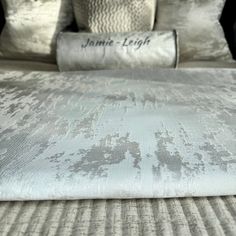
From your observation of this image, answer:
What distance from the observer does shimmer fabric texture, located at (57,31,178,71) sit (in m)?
1.27

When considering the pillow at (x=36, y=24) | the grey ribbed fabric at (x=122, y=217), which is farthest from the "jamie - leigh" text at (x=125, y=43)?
the grey ribbed fabric at (x=122, y=217)

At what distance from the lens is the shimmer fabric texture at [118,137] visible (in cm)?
56

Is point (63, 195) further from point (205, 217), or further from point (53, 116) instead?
point (53, 116)

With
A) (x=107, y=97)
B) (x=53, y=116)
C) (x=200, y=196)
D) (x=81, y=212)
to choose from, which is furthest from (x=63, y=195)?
(x=107, y=97)

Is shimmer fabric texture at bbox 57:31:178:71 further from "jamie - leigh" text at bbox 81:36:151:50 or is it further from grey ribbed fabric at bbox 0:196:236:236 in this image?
grey ribbed fabric at bbox 0:196:236:236

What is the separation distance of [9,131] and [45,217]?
0.28m

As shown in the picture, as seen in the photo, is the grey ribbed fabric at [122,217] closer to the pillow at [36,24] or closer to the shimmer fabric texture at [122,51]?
the shimmer fabric texture at [122,51]

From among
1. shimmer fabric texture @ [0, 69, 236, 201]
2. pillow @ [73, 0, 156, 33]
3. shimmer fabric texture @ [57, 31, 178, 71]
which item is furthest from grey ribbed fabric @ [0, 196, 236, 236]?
pillow @ [73, 0, 156, 33]

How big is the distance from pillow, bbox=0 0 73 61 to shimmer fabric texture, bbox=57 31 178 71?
0.67 ft

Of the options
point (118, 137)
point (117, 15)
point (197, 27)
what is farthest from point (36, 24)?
point (118, 137)

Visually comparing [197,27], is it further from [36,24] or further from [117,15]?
[36,24]

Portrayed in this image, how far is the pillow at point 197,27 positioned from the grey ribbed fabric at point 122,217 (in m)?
0.93

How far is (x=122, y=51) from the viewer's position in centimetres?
127

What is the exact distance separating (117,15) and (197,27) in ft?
0.94
